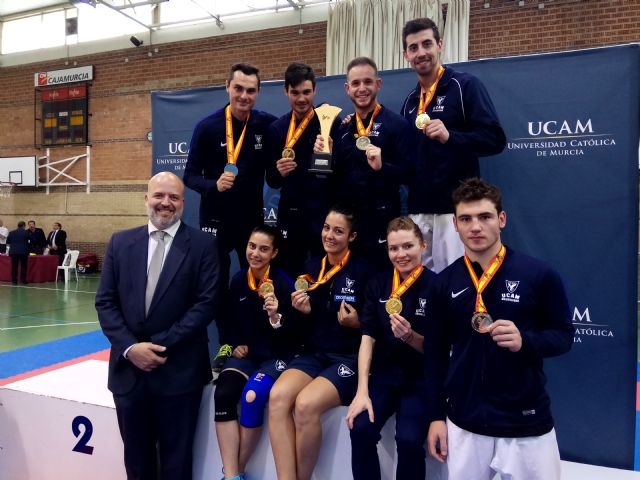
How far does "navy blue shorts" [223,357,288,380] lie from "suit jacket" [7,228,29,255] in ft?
37.7

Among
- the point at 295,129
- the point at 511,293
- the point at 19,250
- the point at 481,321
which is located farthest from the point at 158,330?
the point at 19,250

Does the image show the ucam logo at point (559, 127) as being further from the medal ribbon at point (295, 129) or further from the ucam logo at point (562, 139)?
Result: the medal ribbon at point (295, 129)

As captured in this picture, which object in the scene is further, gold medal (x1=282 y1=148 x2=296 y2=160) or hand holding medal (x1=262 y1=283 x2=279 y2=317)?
gold medal (x1=282 y1=148 x2=296 y2=160)

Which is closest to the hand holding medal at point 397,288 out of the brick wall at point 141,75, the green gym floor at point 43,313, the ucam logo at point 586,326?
the ucam logo at point 586,326

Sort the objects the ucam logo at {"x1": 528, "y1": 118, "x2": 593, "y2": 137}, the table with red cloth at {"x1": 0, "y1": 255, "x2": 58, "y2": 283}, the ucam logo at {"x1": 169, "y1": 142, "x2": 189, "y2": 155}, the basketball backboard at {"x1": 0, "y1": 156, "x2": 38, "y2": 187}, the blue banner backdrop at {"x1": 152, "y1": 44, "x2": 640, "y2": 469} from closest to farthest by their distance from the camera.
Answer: the blue banner backdrop at {"x1": 152, "y1": 44, "x2": 640, "y2": 469} → the ucam logo at {"x1": 528, "y1": 118, "x2": 593, "y2": 137} → the ucam logo at {"x1": 169, "y1": 142, "x2": 189, "y2": 155} → the table with red cloth at {"x1": 0, "y1": 255, "x2": 58, "y2": 283} → the basketball backboard at {"x1": 0, "y1": 156, "x2": 38, "y2": 187}

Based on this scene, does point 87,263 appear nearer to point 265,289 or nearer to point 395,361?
point 265,289

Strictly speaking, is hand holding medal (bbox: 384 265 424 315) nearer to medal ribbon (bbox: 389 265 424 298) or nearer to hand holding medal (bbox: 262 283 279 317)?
medal ribbon (bbox: 389 265 424 298)

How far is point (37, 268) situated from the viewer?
13.0 m

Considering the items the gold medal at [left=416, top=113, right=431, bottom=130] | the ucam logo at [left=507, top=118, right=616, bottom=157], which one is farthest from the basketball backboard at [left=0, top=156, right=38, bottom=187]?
the gold medal at [left=416, top=113, right=431, bottom=130]

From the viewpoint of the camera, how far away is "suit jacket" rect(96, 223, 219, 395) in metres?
2.75

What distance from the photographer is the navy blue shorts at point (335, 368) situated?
9.02ft

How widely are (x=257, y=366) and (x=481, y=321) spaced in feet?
5.19

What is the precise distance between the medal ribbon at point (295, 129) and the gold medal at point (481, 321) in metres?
1.83

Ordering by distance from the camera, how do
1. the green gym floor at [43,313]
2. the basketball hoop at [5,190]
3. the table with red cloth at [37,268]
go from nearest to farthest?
the green gym floor at [43,313] < the table with red cloth at [37,268] < the basketball hoop at [5,190]
